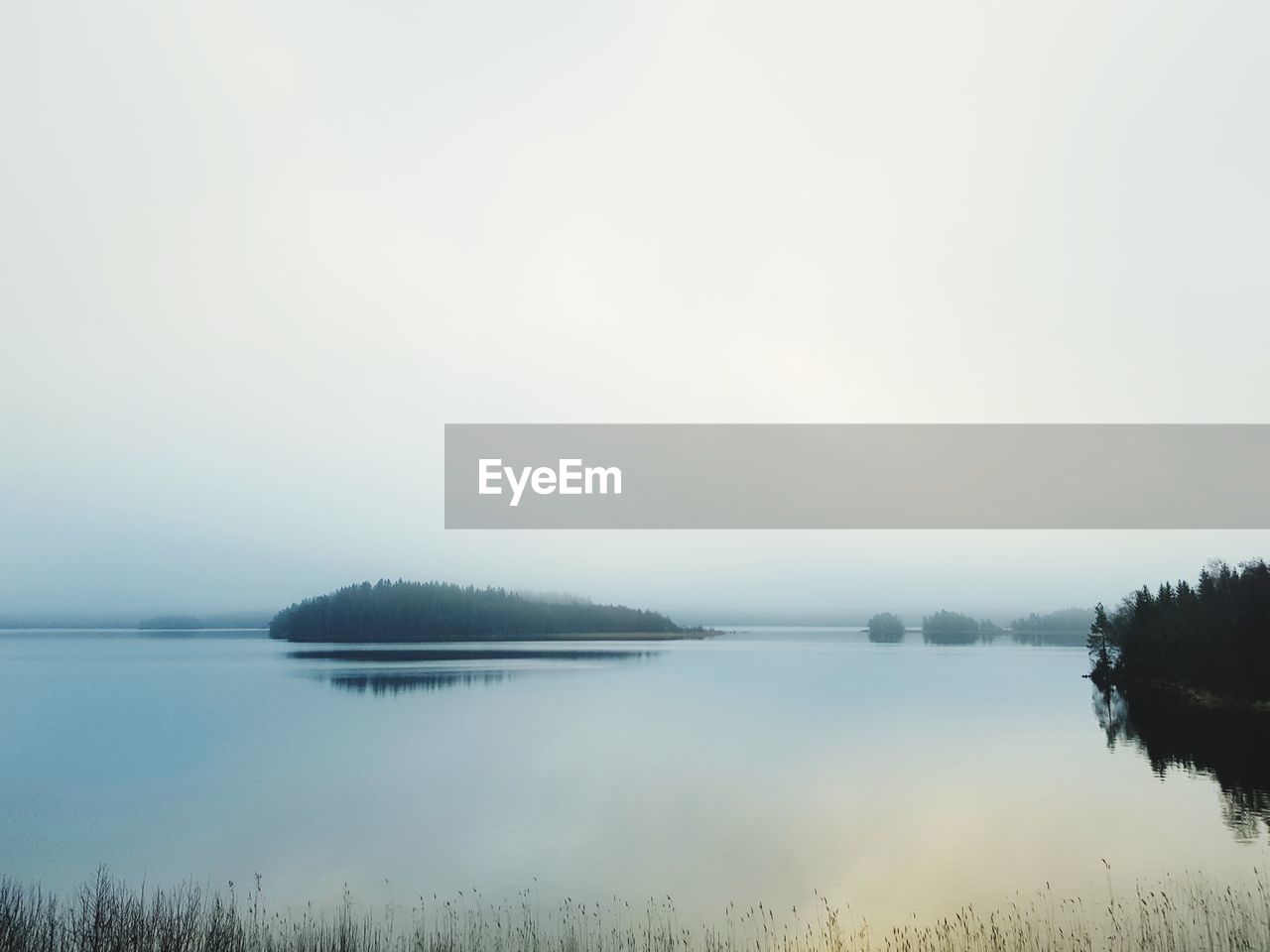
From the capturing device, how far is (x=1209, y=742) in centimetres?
3428

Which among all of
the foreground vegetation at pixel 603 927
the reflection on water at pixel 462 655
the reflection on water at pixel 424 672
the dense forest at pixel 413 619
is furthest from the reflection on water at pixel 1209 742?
the dense forest at pixel 413 619

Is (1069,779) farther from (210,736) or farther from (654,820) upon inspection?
(210,736)

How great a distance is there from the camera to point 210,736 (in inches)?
1479

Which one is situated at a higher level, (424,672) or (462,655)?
(424,672)

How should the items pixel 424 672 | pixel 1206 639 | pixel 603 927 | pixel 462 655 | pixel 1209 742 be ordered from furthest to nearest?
pixel 462 655 < pixel 424 672 < pixel 1206 639 < pixel 1209 742 < pixel 603 927

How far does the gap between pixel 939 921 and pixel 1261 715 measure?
38712mm

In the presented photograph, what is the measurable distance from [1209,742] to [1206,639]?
2096 cm

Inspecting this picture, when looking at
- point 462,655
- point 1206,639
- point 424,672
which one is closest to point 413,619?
point 462,655

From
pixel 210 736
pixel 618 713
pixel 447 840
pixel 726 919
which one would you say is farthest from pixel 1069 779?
pixel 210 736

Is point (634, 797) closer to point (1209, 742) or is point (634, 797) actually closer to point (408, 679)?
point (1209, 742)

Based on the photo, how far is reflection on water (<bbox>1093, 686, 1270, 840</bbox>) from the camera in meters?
22.7

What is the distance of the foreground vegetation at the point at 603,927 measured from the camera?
41.6 feet

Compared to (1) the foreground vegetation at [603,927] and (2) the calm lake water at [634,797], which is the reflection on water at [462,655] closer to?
(2) the calm lake water at [634,797]

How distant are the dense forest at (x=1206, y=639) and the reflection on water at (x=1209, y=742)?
212 centimetres
